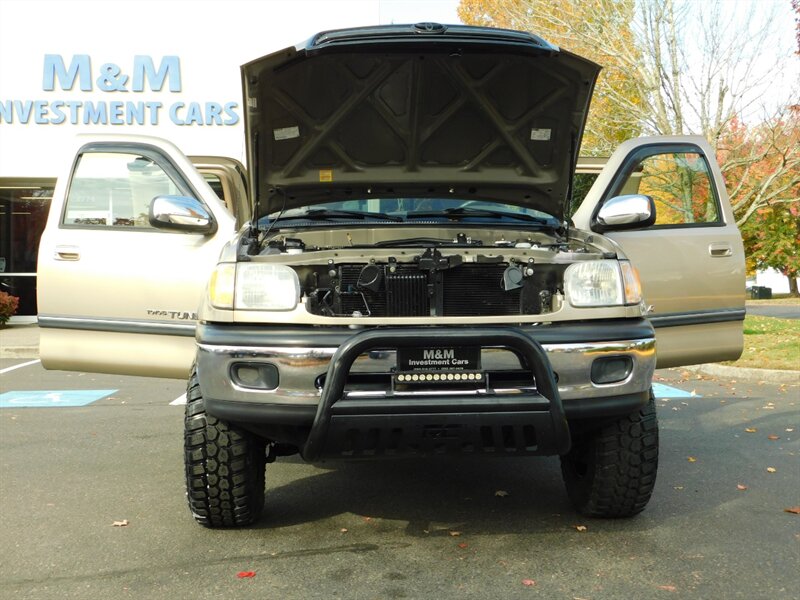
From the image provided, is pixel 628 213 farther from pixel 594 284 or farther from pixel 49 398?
pixel 49 398

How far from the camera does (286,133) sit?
4.75 meters

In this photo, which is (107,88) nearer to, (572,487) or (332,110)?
(332,110)

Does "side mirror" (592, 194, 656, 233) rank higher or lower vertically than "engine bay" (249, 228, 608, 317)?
higher

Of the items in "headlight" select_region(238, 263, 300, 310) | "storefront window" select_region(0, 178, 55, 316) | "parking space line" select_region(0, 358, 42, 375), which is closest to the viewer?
"headlight" select_region(238, 263, 300, 310)

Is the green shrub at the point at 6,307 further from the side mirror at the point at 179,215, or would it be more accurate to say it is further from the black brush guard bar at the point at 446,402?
the black brush guard bar at the point at 446,402

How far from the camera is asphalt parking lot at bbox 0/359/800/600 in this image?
348 cm

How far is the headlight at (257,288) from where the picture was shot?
3.77 m

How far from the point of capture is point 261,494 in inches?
166

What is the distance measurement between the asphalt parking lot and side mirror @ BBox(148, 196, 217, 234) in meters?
1.47

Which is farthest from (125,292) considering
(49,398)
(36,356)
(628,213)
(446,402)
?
(36,356)

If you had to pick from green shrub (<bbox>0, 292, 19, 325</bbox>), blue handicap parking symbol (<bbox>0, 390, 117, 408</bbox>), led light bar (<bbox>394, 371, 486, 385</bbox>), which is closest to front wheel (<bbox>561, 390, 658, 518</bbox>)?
led light bar (<bbox>394, 371, 486, 385</bbox>)

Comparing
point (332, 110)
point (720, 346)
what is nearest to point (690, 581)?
point (720, 346)

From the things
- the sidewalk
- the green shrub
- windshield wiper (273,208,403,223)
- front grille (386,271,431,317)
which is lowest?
the sidewalk

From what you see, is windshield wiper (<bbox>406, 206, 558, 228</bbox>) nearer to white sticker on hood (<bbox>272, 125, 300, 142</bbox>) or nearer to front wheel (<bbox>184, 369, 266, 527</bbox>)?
white sticker on hood (<bbox>272, 125, 300, 142</bbox>)
